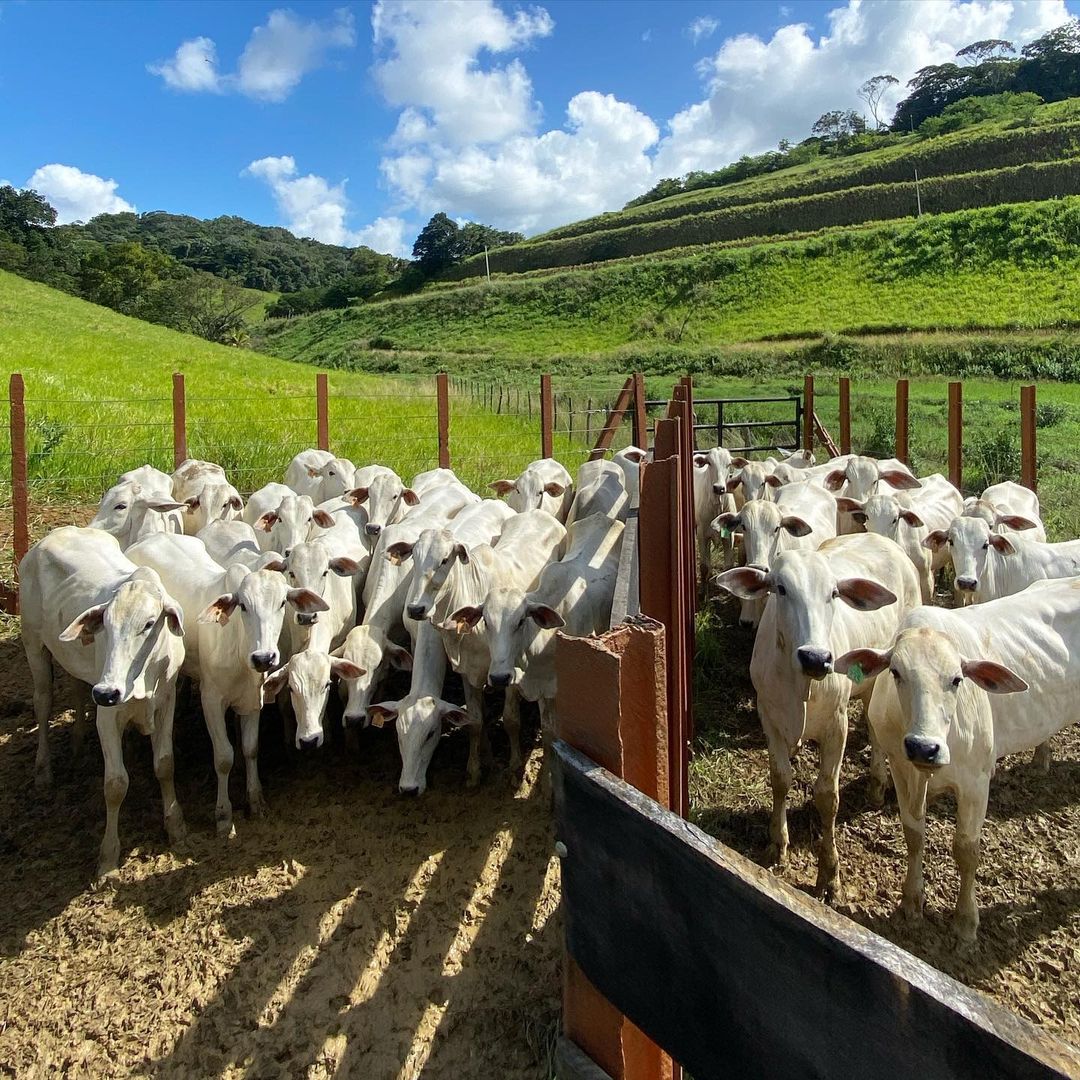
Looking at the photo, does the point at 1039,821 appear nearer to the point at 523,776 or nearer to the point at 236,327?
the point at 523,776

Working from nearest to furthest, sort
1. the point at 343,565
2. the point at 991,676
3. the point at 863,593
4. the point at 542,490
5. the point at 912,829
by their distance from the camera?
the point at 991,676 < the point at 912,829 < the point at 863,593 < the point at 343,565 < the point at 542,490

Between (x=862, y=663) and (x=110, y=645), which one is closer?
(x=862, y=663)

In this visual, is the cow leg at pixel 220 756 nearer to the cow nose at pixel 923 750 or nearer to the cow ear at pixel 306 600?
the cow ear at pixel 306 600

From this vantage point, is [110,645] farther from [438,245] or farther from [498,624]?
[438,245]

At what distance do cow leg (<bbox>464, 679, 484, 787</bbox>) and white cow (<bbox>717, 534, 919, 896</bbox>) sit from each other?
6.06 feet

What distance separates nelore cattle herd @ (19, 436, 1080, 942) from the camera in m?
4.17

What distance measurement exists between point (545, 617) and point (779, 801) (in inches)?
68.0

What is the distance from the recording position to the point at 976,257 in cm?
3562

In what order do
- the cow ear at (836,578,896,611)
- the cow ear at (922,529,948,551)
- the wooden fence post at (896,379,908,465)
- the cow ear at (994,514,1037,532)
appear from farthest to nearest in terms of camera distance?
the wooden fence post at (896,379,908,465) → the cow ear at (922,529,948,551) → the cow ear at (994,514,1037,532) → the cow ear at (836,578,896,611)

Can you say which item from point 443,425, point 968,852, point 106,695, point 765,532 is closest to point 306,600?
point 106,695

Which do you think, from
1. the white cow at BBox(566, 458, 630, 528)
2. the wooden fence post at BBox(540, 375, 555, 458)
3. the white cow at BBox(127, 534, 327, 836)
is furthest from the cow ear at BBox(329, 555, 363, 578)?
the wooden fence post at BBox(540, 375, 555, 458)

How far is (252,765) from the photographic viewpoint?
5.16 meters

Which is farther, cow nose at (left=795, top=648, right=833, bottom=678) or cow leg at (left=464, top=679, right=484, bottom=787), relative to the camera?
cow leg at (left=464, top=679, right=484, bottom=787)

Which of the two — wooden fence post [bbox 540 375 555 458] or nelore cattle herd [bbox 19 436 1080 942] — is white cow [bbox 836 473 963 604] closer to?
nelore cattle herd [bbox 19 436 1080 942]
